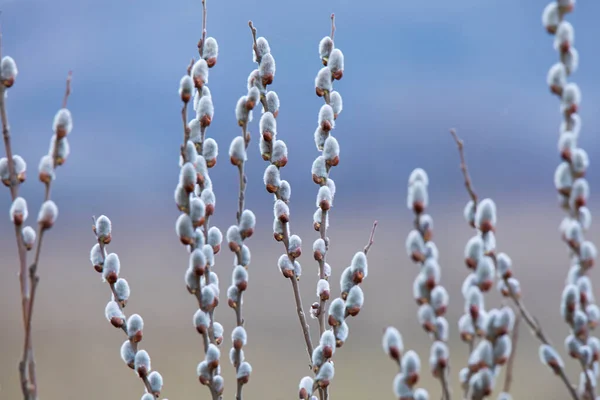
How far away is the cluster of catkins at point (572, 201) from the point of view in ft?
1.78

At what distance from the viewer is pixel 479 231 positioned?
22.4 inches

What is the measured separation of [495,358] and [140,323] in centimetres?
39

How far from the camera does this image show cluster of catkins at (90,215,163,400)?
712 mm

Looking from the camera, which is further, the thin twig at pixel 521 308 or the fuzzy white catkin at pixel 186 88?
the fuzzy white catkin at pixel 186 88

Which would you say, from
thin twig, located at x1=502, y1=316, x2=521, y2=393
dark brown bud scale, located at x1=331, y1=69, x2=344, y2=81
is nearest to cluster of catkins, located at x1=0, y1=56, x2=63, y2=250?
dark brown bud scale, located at x1=331, y1=69, x2=344, y2=81

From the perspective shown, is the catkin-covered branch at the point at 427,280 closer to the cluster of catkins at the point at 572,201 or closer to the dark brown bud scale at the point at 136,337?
the cluster of catkins at the point at 572,201

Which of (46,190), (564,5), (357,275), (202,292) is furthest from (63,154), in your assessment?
(564,5)

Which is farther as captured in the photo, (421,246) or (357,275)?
(357,275)

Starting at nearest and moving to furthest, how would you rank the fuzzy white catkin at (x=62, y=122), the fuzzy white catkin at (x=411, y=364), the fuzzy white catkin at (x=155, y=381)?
1. the fuzzy white catkin at (x=411, y=364)
2. the fuzzy white catkin at (x=62, y=122)
3. the fuzzy white catkin at (x=155, y=381)

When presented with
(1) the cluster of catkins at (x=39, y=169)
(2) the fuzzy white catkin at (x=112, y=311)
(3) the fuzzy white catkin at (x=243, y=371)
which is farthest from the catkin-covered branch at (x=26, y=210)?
(3) the fuzzy white catkin at (x=243, y=371)

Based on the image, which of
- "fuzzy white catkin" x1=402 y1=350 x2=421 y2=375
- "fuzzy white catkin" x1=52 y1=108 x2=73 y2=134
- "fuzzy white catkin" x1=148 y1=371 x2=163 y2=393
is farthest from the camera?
"fuzzy white catkin" x1=148 y1=371 x2=163 y2=393

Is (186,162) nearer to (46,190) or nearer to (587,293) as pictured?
(46,190)

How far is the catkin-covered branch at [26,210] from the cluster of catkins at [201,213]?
0.11 meters

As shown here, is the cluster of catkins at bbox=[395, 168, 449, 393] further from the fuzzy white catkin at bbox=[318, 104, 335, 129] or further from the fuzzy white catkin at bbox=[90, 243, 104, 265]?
the fuzzy white catkin at bbox=[90, 243, 104, 265]
